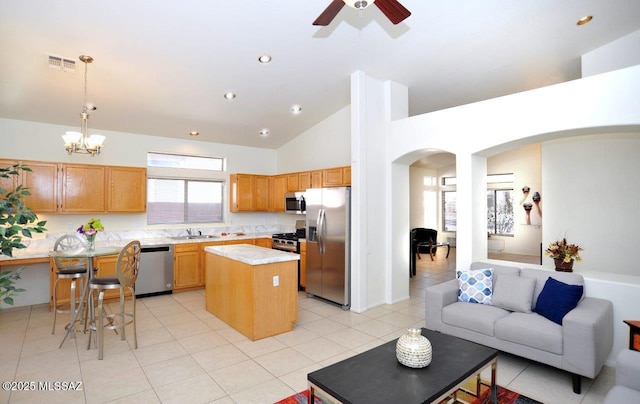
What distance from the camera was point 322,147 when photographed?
21.9ft

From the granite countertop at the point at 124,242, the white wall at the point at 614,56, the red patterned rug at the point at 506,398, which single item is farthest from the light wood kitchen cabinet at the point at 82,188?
the white wall at the point at 614,56

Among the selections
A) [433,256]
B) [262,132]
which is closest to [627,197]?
[433,256]

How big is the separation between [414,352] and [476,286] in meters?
1.90

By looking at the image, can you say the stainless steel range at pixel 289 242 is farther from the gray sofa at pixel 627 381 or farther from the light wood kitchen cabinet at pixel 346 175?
the gray sofa at pixel 627 381

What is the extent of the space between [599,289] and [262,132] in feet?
18.3

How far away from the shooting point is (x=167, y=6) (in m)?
3.20

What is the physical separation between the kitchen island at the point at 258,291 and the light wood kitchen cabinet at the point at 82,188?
256cm

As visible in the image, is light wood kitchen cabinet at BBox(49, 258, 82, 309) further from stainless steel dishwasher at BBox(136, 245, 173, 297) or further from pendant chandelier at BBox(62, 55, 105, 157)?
pendant chandelier at BBox(62, 55, 105, 157)

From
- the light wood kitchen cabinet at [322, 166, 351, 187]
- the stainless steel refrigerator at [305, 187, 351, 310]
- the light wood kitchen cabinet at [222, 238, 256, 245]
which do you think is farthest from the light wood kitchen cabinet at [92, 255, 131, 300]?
the light wood kitchen cabinet at [322, 166, 351, 187]

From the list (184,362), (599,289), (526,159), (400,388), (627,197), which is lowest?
(184,362)

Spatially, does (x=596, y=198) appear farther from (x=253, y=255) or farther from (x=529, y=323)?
(x=253, y=255)

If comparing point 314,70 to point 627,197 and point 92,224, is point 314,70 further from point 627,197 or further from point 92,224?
point 627,197

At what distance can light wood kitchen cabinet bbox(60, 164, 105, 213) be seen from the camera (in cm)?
520

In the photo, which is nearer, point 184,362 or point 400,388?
point 400,388
